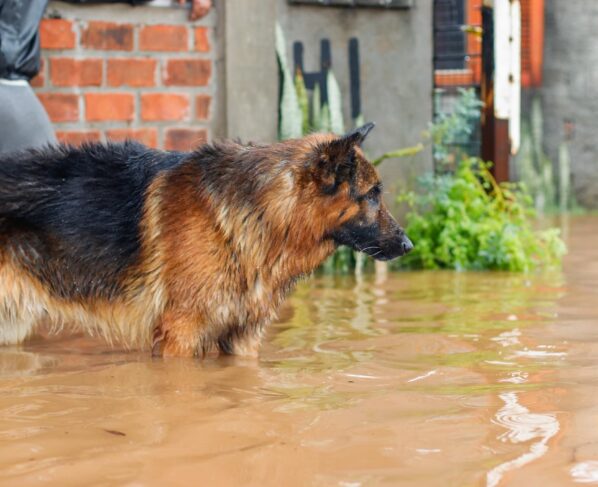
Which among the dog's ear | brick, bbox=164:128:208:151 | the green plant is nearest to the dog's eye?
the dog's ear

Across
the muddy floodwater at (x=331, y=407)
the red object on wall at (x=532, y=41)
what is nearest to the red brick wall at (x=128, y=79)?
the muddy floodwater at (x=331, y=407)

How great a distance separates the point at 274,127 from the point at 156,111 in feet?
2.89

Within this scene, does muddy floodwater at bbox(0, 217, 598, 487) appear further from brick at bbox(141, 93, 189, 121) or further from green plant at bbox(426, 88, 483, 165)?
green plant at bbox(426, 88, 483, 165)

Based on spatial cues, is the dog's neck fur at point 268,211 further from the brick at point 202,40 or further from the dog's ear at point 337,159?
the brick at point 202,40

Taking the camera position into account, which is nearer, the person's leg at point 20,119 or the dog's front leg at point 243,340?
the dog's front leg at point 243,340

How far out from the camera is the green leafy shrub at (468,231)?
21.9 feet

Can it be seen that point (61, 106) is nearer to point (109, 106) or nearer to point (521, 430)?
point (109, 106)

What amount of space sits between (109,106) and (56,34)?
1.57ft

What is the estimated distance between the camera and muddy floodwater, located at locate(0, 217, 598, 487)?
265cm

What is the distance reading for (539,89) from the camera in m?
10.5

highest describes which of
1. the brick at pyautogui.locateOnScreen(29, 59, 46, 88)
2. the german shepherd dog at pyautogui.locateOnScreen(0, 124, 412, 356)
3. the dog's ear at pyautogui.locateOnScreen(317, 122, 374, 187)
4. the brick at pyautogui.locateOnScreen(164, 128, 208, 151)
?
the brick at pyautogui.locateOnScreen(29, 59, 46, 88)

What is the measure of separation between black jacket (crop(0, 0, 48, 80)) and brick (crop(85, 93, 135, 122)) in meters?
0.82

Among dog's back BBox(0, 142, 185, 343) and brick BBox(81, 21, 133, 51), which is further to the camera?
brick BBox(81, 21, 133, 51)

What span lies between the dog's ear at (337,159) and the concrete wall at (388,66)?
2.79m
